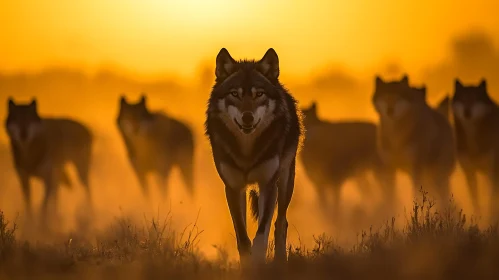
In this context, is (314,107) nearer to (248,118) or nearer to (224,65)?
(224,65)

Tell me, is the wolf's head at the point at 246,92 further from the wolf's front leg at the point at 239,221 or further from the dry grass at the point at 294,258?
the dry grass at the point at 294,258

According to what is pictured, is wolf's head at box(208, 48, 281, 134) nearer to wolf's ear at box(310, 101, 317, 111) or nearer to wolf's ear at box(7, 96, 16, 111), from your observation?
wolf's ear at box(7, 96, 16, 111)

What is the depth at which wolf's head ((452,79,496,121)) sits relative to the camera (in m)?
18.7

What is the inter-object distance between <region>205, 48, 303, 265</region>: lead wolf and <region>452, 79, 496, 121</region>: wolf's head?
33.1ft

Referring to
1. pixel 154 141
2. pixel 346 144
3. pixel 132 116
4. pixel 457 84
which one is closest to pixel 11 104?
pixel 132 116

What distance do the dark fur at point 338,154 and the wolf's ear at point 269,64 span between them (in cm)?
1249

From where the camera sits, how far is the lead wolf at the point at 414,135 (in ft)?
65.4

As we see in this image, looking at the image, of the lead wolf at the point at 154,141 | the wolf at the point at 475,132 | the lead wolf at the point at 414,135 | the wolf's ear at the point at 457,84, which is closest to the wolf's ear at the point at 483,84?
the wolf at the point at 475,132

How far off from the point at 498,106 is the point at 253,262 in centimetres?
1259

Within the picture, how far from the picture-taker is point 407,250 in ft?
24.8

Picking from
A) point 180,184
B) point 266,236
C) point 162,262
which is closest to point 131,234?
point 266,236

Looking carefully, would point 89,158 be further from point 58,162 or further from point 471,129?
point 471,129

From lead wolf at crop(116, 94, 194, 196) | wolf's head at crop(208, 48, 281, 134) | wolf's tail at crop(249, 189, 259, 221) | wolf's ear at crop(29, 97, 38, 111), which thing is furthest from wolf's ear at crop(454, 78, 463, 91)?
wolf's head at crop(208, 48, 281, 134)

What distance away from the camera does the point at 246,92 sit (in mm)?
8812
